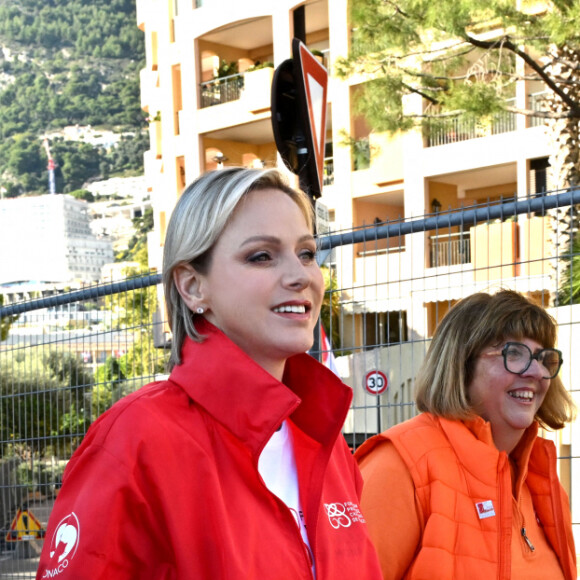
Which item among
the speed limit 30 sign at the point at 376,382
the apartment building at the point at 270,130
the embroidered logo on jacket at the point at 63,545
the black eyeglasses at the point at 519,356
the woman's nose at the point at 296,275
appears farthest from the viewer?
the apartment building at the point at 270,130

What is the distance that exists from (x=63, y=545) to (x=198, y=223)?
728mm

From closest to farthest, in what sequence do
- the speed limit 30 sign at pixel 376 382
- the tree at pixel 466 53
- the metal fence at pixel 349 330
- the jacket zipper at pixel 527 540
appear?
the jacket zipper at pixel 527 540 → the metal fence at pixel 349 330 → the speed limit 30 sign at pixel 376 382 → the tree at pixel 466 53

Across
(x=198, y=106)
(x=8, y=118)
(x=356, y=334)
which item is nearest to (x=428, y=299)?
(x=356, y=334)

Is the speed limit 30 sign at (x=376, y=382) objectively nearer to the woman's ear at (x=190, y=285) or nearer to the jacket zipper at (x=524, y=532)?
the jacket zipper at (x=524, y=532)

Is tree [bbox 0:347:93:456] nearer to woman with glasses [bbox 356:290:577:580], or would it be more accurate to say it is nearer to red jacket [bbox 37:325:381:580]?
woman with glasses [bbox 356:290:577:580]

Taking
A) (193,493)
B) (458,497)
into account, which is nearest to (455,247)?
(458,497)

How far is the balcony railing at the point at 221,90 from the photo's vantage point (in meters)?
31.9

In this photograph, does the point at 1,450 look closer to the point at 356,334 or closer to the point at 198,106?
the point at 356,334

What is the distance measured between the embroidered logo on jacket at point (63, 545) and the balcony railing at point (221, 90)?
3038cm

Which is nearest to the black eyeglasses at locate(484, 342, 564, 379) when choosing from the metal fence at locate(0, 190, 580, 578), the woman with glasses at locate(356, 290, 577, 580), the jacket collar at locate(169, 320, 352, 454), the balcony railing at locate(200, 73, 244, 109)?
the woman with glasses at locate(356, 290, 577, 580)

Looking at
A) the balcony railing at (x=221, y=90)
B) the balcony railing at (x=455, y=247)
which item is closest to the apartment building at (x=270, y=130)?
the balcony railing at (x=221, y=90)

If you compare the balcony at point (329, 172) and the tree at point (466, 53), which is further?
the balcony at point (329, 172)

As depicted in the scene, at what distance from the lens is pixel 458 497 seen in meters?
3.27

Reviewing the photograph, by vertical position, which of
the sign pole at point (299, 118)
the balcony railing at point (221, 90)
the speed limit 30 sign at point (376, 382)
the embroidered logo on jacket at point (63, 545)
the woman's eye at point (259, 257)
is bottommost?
the speed limit 30 sign at point (376, 382)
